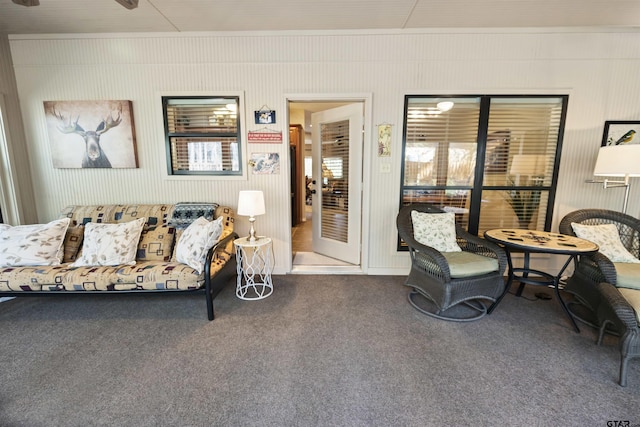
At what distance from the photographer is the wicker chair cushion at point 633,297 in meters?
1.72

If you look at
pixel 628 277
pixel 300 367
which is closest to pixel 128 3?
pixel 300 367

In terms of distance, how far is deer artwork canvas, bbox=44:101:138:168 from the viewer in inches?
122

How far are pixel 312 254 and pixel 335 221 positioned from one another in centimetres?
70

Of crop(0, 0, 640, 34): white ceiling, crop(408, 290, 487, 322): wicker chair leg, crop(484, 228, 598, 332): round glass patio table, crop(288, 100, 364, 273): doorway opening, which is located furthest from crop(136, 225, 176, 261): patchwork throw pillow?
crop(484, 228, 598, 332): round glass patio table

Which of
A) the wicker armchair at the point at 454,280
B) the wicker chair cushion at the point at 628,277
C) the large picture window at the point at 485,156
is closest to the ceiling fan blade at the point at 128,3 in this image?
the large picture window at the point at 485,156

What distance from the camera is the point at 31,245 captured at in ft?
8.07

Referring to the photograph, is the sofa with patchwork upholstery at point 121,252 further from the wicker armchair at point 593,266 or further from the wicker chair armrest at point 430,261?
the wicker armchair at point 593,266

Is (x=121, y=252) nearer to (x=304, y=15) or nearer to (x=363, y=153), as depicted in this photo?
(x=363, y=153)

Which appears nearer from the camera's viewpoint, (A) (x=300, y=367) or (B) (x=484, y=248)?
(A) (x=300, y=367)

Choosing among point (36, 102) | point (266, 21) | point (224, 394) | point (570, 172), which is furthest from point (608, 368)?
point (36, 102)

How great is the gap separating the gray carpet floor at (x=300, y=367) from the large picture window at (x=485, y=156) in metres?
1.17

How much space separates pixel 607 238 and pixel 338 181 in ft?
9.16

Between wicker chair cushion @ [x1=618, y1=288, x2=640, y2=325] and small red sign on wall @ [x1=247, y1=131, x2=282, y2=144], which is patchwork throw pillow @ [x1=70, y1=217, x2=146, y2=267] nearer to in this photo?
small red sign on wall @ [x1=247, y1=131, x2=282, y2=144]

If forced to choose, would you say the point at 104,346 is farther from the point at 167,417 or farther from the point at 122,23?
the point at 122,23
